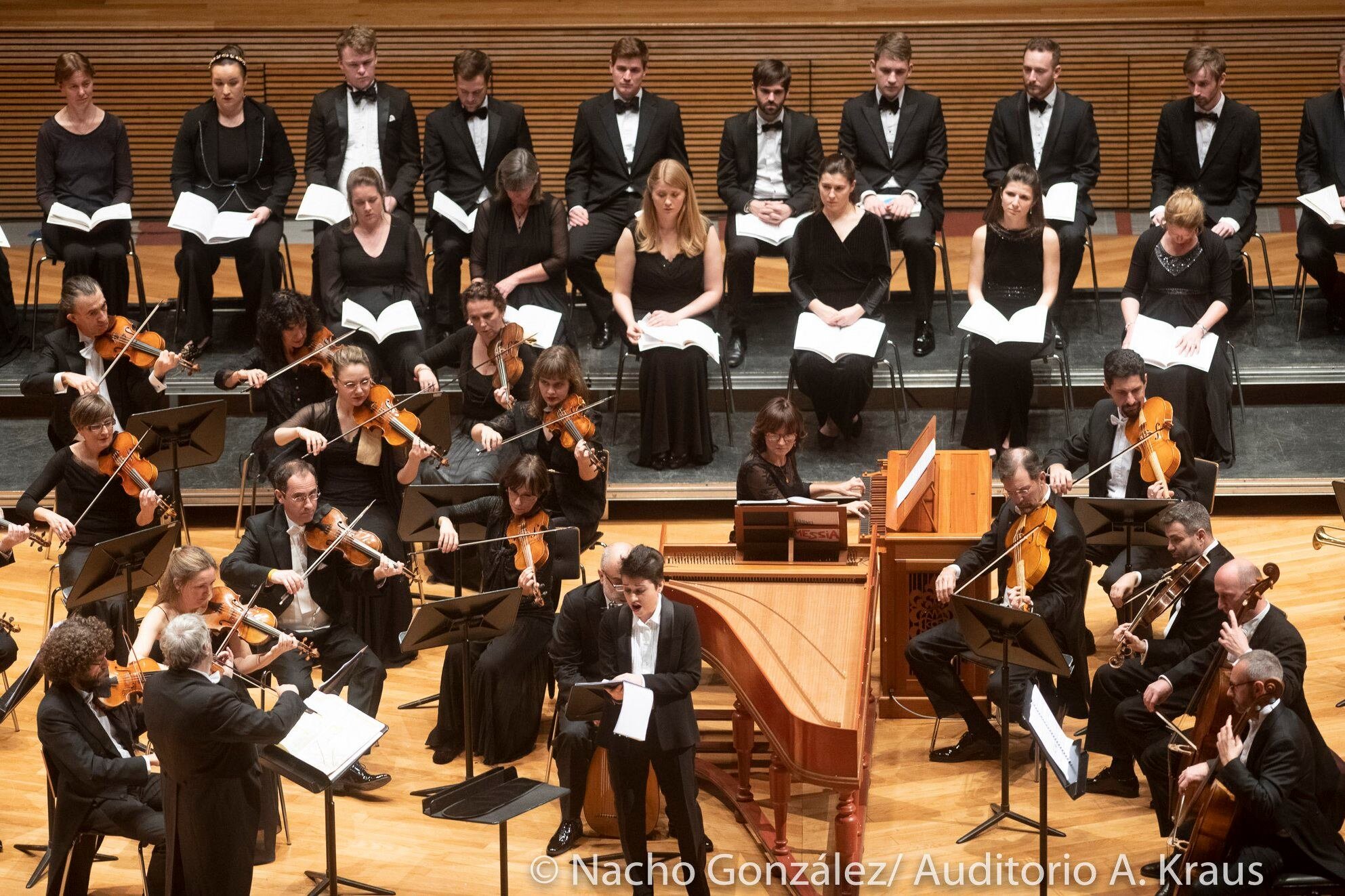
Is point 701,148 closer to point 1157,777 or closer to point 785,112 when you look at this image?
point 785,112

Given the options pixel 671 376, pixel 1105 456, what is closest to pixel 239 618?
pixel 671 376

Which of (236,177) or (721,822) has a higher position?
(236,177)

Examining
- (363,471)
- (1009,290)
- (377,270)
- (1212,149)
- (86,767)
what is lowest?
(86,767)

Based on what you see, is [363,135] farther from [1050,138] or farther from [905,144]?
[1050,138]

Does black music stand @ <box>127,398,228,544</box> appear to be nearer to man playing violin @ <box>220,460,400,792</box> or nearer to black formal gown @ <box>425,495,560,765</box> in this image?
man playing violin @ <box>220,460,400,792</box>

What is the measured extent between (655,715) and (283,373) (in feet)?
8.19

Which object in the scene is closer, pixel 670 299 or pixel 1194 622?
pixel 1194 622

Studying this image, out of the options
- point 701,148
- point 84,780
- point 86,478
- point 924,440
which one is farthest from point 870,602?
point 701,148

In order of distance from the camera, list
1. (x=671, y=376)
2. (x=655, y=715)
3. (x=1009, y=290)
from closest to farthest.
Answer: (x=655, y=715), (x=671, y=376), (x=1009, y=290)

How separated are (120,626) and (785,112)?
3.62 metres

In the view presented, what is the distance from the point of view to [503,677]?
5.45 m

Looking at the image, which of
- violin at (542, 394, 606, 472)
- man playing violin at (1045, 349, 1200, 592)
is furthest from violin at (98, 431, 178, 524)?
man playing violin at (1045, 349, 1200, 592)

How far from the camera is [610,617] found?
15.5ft

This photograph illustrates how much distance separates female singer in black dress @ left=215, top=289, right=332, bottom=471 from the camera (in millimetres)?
6234
